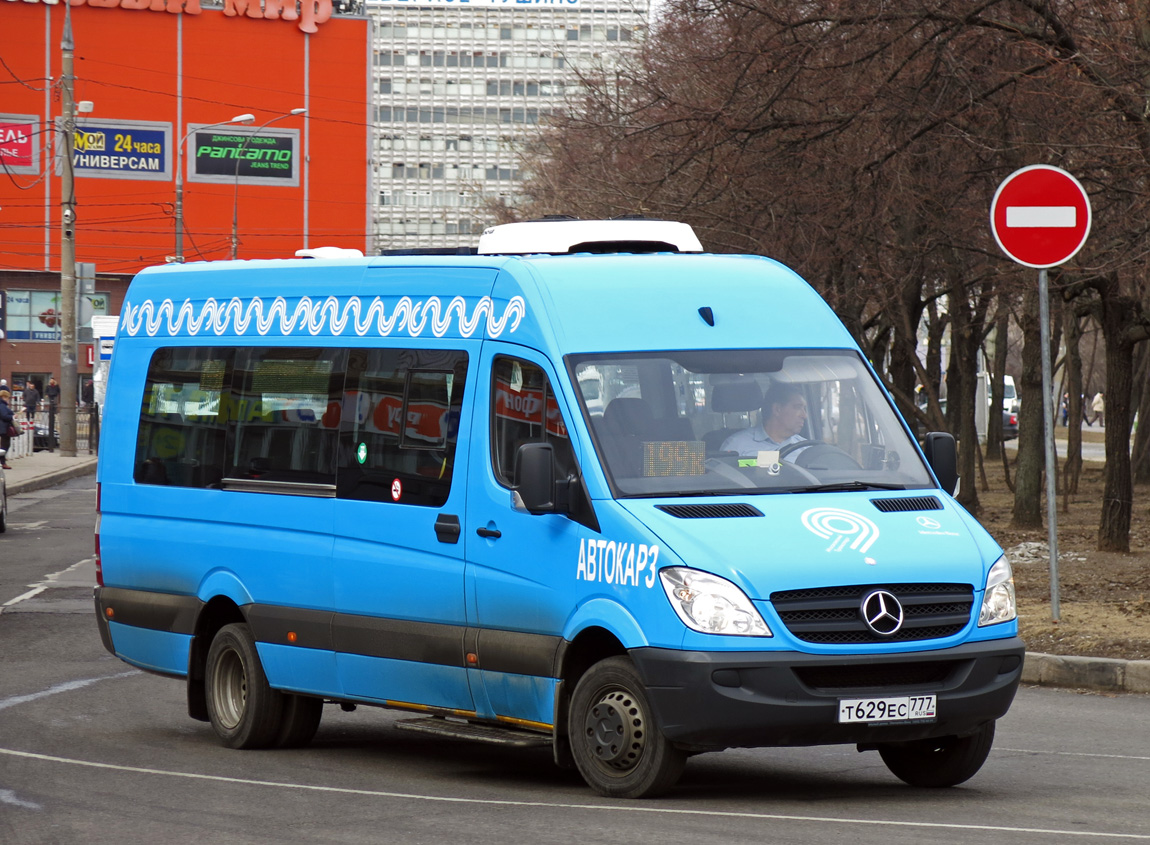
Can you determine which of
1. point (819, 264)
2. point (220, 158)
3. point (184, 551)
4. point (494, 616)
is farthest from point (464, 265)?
point (220, 158)

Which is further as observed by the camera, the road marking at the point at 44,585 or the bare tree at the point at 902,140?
the road marking at the point at 44,585

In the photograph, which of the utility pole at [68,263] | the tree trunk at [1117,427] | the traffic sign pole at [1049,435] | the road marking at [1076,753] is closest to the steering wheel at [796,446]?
the road marking at [1076,753]

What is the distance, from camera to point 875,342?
116 feet

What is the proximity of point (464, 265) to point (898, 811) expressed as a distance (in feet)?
10.7

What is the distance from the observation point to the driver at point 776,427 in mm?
7820

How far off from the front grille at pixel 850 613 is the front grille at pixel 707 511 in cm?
44

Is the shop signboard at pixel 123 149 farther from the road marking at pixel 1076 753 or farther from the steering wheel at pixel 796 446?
the steering wheel at pixel 796 446

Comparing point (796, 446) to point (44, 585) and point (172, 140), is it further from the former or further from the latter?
point (172, 140)

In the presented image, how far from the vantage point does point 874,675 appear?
7.25 meters

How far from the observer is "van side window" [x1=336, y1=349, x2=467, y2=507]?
8430 millimetres

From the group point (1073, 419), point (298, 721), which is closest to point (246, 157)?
point (1073, 419)

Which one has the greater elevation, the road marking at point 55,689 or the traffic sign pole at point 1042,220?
the traffic sign pole at point 1042,220

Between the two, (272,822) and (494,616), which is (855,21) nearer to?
(494,616)

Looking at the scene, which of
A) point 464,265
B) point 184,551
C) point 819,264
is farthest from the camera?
point 819,264
